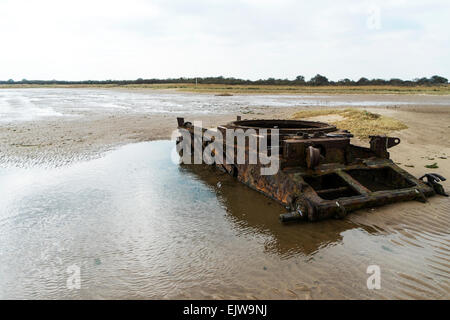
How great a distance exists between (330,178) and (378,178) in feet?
2.54

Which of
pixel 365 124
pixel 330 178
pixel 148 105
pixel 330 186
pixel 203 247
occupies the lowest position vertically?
pixel 203 247

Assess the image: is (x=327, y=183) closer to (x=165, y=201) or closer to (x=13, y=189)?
(x=165, y=201)

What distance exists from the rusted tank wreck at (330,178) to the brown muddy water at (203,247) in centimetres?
16

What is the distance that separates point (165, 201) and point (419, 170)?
4416mm

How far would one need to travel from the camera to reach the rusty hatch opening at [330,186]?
4418mm

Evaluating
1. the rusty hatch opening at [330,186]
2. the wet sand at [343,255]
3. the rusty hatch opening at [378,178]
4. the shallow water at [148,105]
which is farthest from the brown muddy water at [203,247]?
the shallow water at [148,105]

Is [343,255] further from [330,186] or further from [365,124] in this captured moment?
[365,124]

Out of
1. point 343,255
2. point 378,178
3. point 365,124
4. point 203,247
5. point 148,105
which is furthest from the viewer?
point 148,105

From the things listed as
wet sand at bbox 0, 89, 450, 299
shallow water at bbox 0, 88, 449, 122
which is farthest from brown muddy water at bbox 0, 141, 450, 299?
shallow water at bbox 0, 88, 449, 122

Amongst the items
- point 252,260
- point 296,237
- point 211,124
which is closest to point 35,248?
point 252,260

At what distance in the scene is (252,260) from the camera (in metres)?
3.21

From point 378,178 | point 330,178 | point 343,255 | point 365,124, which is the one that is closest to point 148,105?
point 365,124

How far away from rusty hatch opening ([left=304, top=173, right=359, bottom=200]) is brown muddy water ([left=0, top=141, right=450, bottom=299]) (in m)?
0.46

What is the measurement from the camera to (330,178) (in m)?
4.85
